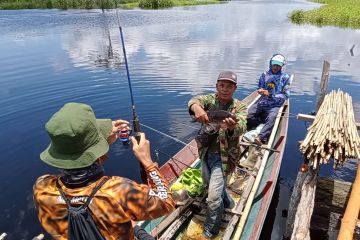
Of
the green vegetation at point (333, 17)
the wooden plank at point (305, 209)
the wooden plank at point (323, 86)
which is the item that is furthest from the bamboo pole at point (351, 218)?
the green vegetation at point (333, 17)

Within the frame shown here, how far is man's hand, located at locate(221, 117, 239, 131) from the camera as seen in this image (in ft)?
17.3

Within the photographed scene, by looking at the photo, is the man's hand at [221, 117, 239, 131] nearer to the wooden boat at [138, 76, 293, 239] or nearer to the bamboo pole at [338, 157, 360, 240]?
the wooden boat at [138, 76, 293, 239]

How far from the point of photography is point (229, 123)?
5.32 m

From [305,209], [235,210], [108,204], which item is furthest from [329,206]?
[108,204]

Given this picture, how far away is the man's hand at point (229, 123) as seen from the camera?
208 inches

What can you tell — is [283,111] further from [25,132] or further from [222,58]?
[222,58]

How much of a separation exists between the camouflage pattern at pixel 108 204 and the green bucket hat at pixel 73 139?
0.80 ft

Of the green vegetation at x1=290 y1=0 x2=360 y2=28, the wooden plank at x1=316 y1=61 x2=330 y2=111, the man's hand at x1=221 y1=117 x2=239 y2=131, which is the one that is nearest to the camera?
the man's hand at x1=221 y1=117 x2=239 y2=131

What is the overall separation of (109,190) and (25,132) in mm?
12436

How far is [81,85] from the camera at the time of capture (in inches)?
745

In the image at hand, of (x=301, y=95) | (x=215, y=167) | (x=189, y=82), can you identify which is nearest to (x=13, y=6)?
(x=189, y=82)

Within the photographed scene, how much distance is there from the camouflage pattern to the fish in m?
2.75

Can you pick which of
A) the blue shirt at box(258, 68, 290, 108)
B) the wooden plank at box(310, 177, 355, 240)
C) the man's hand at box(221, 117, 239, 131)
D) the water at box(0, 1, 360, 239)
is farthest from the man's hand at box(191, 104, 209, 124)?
the blue shirt at box(258, 68, 290, 108)

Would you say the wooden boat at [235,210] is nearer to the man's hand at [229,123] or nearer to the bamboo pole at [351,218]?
the bamboo pole at [351,218]
